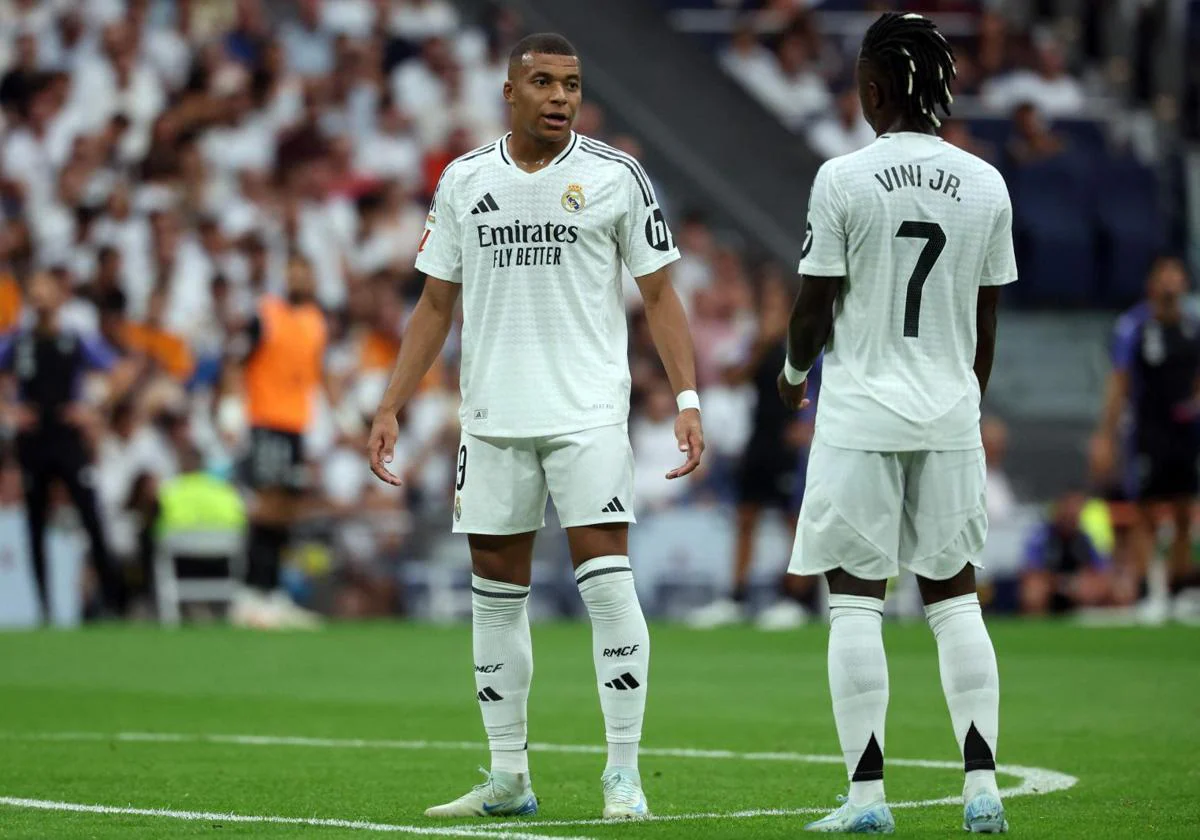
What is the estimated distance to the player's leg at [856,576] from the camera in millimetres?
6152

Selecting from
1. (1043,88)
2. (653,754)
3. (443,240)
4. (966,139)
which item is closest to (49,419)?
(653,754)

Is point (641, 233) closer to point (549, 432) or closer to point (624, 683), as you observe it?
point (549, 432)

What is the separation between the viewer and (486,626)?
7.02m

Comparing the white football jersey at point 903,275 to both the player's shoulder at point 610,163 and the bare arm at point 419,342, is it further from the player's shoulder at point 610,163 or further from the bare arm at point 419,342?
the bare arm at point 419,342

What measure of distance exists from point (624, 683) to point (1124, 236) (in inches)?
682

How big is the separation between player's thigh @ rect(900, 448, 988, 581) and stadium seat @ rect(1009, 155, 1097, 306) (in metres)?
16.8

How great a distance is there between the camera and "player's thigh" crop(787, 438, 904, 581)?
624 centimetres

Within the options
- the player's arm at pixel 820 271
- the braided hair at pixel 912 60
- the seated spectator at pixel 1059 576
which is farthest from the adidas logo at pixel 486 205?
the seated spectator at pixel 1059 576

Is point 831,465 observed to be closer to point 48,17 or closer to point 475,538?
point 475,538

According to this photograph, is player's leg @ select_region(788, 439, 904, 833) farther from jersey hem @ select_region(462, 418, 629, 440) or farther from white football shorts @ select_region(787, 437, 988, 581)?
jersey hem @ select_region(462, 418, 629, 440)

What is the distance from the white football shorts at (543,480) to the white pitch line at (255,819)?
104 cm

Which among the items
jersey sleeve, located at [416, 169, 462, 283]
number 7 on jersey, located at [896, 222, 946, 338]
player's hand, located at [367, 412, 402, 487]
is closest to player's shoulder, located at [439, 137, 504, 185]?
jersey sleeve, located at [416, 169, 462, 283]

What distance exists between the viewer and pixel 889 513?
6.25 m

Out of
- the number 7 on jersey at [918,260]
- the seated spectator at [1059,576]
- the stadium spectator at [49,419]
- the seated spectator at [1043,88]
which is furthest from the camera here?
the seated spectator at [1043,88]
